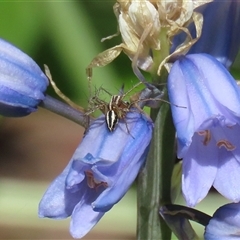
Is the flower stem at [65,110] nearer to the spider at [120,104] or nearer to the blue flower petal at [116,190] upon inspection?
the spider at [120,104]

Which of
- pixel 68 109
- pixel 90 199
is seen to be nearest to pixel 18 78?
pixel 68 109

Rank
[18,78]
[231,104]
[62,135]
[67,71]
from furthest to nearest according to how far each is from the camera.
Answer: [62,135] < [67,71] < [18,78] < [231,104]

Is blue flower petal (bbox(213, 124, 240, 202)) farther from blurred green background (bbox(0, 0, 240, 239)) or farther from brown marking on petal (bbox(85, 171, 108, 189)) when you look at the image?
blurred green background (bbox(0, 0, 240, 239))

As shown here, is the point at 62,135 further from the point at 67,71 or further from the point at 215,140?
the point at 215,140

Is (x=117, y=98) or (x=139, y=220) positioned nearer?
(x=117, y=98)

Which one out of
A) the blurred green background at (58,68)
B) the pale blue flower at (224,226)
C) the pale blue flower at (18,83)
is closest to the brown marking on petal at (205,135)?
the pale blue flower at (224,226)
